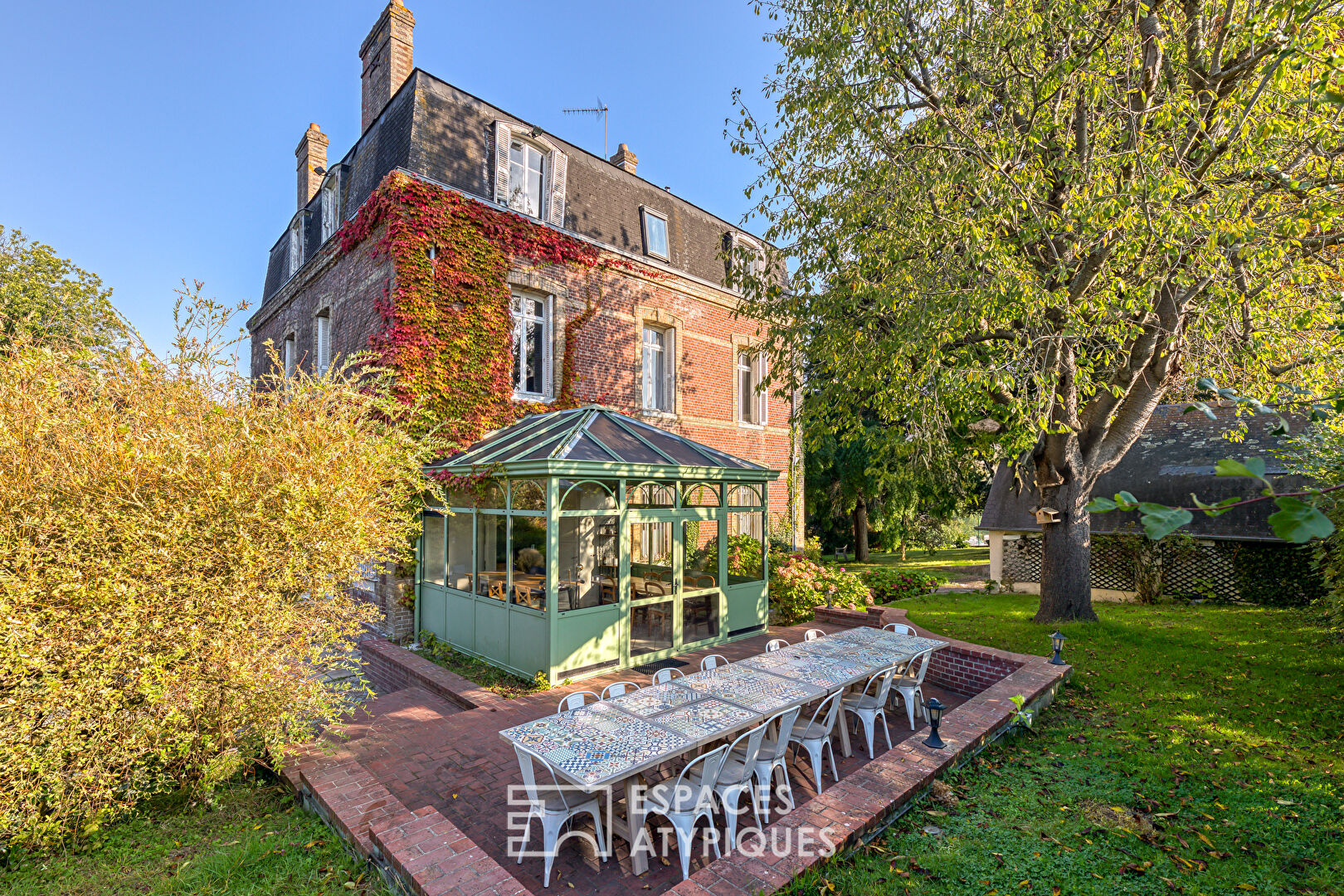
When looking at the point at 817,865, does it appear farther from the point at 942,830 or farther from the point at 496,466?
the point at 496,466

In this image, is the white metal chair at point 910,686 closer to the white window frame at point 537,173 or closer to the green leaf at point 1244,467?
the green leaf at point 1244,467

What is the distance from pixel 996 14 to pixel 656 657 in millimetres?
9057

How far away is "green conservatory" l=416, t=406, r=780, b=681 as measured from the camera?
800 cm

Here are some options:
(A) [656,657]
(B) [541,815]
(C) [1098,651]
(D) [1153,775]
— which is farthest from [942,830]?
(C) [1098,651]

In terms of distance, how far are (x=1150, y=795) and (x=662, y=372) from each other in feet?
35.4

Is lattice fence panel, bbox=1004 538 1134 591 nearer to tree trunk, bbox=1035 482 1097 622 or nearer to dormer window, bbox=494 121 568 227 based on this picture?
tree trunk, bbox=1035 482 1097 622

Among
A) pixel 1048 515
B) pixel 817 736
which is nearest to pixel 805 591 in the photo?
pixel 1048 515

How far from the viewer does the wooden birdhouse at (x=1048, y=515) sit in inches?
382

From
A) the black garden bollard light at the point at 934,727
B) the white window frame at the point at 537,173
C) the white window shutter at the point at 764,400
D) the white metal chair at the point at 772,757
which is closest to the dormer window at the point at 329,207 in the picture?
the white window frame at the point at 537,173

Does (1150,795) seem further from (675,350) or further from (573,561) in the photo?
(675,350)

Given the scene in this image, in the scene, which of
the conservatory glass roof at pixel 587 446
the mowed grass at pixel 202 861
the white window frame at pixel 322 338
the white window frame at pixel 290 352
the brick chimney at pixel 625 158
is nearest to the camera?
the mowed grass at pixel 202 861

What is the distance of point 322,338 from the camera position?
1304 centimetres

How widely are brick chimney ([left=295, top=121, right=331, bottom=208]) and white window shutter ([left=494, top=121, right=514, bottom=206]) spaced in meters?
7.01

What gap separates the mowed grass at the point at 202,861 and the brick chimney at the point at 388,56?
11.7 meters
